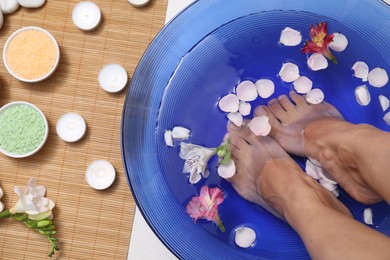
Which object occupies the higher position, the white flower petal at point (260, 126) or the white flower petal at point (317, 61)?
the white flower petal at point (317, 61)

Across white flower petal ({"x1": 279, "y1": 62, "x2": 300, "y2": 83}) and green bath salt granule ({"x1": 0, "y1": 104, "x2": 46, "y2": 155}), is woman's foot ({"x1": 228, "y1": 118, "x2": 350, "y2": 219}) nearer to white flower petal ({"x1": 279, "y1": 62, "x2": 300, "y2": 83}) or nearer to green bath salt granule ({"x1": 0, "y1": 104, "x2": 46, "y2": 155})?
white flower petal ({"x1": 279, "y1": 62, "x2": 300, "y2": 83})

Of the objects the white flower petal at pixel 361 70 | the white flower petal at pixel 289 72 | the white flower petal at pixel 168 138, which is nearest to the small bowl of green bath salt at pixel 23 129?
the white flower petal at pixel 168 138

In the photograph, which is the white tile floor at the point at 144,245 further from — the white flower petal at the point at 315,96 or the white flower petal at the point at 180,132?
the white flower petal at the point at 315,96

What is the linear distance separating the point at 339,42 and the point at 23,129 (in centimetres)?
61

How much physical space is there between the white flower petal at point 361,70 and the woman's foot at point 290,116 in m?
0.10

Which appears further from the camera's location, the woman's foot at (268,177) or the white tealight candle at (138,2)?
the white tealight candle at (138,2)

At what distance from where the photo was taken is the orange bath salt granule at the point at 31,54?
1.01 m

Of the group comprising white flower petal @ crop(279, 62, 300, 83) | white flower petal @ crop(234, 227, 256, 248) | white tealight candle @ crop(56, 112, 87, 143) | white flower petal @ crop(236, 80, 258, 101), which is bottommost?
white tealight candle @ crop(56, 112, 87, 143)

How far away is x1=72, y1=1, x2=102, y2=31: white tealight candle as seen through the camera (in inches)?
40.4

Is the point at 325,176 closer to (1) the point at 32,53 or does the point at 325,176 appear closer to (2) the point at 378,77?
(2) the point at 378,77

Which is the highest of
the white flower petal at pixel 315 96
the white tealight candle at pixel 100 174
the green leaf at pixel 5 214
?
the white flower petal at pixel 315 96

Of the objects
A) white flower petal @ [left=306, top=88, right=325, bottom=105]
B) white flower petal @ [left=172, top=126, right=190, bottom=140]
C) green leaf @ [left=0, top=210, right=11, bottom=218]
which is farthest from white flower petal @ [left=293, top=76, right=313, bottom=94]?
green leaf @ [left=0, top=210, right=11, bottom=218]

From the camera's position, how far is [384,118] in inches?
37.3

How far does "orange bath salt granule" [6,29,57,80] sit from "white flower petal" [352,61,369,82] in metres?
0.57
